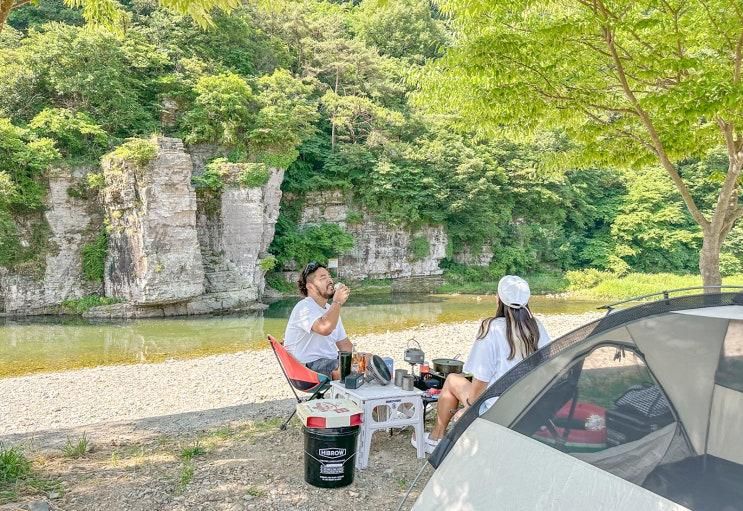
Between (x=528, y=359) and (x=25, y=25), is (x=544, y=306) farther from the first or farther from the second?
(x=25, y=25)

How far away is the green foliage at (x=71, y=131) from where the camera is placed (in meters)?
20.3

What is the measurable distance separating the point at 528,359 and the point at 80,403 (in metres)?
8.40

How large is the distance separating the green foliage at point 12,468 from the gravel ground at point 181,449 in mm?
146

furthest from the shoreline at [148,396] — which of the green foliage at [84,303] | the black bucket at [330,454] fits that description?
the green foliage at [84,303]

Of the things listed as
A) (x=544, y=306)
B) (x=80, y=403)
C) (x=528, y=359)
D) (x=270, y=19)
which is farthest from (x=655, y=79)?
(x=270, y=19)

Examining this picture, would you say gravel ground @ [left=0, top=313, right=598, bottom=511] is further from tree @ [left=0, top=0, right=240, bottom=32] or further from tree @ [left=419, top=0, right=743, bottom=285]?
tree @ [left=419, top=0, right=743, bottom=285]

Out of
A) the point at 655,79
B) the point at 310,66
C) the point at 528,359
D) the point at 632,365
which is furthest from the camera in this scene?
the point at 310,66

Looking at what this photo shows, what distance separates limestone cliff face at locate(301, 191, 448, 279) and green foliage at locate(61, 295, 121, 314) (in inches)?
432

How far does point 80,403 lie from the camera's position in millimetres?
8641

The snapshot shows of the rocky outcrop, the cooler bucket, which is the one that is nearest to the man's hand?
the cooler bucket

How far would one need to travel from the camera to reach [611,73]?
662cm

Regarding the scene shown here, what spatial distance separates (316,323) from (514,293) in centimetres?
185

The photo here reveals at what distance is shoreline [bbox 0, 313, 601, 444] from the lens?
657cm

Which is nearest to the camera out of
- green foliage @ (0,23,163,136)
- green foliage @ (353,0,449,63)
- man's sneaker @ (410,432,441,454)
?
man's sneaker @ (410,432,441,454)
